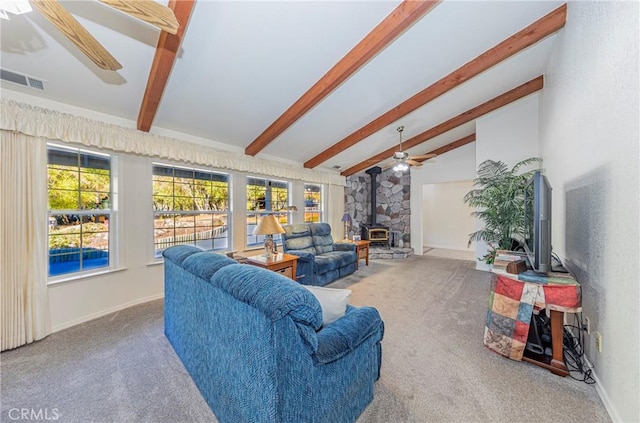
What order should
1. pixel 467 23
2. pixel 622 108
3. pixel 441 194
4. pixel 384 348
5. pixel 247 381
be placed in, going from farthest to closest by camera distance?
pixel 441 194 < pixel 467 23 < pixel 384 348 < pixel 622 108 < pixel 247 381

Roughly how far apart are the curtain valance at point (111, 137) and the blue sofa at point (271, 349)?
220cm

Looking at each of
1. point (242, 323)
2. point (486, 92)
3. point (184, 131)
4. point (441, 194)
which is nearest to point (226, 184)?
point (184, 131)

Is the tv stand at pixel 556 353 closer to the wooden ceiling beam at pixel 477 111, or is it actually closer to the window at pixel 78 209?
the wooden ceiling beam at pixel 477 111

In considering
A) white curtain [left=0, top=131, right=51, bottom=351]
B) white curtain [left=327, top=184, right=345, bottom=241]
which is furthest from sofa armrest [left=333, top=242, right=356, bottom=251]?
white curtain [left=0, top=131, right=51, bottom=351]

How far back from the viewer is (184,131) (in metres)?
3.61

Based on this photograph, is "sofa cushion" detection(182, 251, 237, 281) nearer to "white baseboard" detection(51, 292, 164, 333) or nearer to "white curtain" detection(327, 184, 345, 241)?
"white baseboard" detection(51, 292, 164, 333)

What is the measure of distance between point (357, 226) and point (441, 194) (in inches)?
130

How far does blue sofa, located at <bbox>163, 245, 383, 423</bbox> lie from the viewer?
1033 mm

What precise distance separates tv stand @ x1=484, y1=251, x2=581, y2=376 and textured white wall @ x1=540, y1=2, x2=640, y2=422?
18 cm

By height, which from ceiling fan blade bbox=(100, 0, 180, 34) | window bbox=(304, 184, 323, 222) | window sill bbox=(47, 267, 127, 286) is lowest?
window sill bbox=(47, 267, 127, 286)

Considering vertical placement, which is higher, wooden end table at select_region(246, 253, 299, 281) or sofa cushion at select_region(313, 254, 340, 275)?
wooden end table at select_region(246, 253, 299, 281)

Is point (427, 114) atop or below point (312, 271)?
atop

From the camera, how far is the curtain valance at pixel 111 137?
89.1 inches

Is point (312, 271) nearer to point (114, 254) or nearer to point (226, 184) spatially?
point (226, 184)
